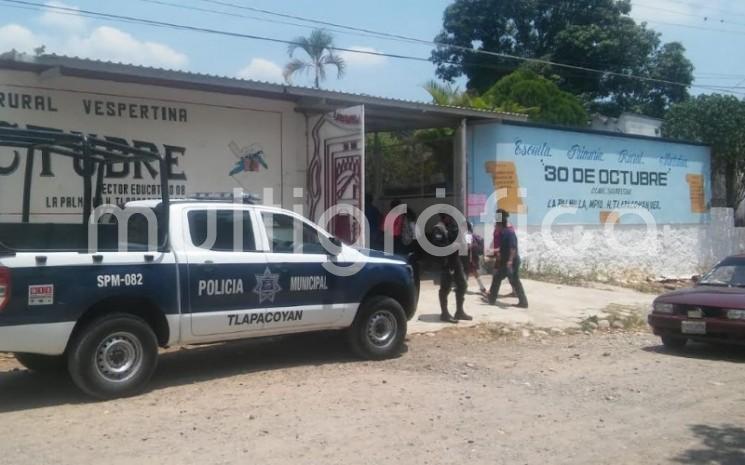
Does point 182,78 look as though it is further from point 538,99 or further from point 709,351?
point 538,99

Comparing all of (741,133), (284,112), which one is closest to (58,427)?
(284,112)

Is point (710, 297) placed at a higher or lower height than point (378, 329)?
higher

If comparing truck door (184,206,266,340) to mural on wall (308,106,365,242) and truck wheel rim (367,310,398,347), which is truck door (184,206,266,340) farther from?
mural on wall (308,106,365,242)

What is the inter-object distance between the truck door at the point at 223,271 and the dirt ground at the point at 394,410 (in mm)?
671

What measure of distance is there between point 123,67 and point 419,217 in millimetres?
8847

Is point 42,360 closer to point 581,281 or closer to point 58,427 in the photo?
point 58,427

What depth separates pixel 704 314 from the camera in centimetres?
1005

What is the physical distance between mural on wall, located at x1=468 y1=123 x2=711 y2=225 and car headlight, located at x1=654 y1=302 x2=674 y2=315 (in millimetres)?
7211

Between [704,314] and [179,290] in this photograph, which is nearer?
[179,290]

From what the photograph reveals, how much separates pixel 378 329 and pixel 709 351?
4609 mm

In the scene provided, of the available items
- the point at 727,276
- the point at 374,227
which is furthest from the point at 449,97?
the point at 727,276

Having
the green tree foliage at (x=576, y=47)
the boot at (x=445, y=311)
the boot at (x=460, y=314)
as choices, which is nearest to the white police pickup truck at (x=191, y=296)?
the boot at (x=445, y=311)

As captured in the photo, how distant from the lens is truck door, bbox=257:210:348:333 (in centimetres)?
863

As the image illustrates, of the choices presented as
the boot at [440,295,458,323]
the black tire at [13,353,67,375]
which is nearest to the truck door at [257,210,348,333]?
the black tire at [13,353,67,375]
